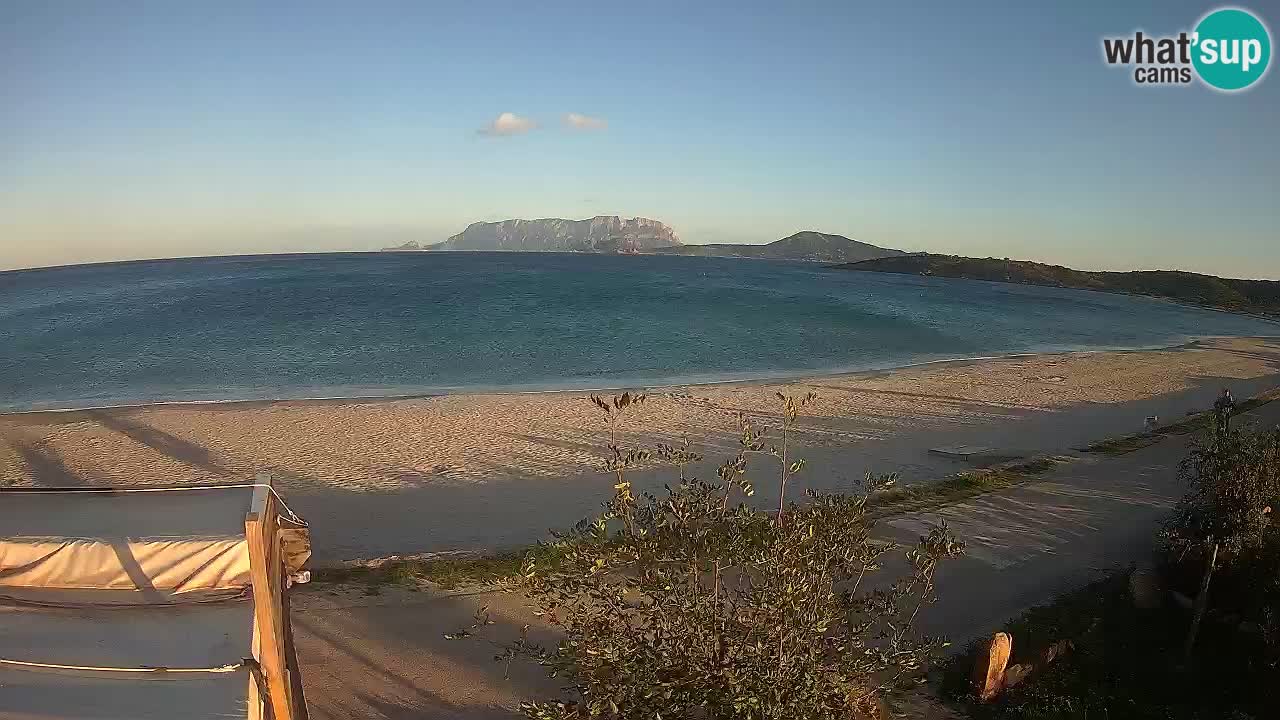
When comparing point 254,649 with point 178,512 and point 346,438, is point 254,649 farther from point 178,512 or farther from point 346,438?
point 346,438

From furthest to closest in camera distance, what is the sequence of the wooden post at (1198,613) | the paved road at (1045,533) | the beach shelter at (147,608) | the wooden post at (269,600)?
the paved road at (1045,533)
the wooden post at (1198,613)
the wooden post at (269,600)
the beach shelter at (147,608)

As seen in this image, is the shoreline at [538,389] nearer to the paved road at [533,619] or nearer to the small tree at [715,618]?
the paved road at [533,619]

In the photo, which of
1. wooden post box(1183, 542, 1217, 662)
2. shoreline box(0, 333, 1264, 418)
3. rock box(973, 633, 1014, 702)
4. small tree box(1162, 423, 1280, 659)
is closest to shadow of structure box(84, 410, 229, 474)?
shoreline box(0, 333, 1264, 418)

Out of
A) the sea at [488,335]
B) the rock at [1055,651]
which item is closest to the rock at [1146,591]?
the rock at [1055,651]

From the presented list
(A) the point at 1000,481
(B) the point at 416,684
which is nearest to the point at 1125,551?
(A) the point at 1000,481

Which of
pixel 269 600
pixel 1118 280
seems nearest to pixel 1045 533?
pixel 269 600

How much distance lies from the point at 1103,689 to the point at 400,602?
719cm

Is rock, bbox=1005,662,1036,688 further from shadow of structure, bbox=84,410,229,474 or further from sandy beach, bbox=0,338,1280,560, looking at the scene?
shadow of structure, bbox=84,410,229,474

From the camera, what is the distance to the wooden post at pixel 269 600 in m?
4.36

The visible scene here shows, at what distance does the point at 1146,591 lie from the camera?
8.30 meters

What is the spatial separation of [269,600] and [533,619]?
416 centimetres

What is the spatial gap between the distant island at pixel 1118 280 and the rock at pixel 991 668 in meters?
77.2

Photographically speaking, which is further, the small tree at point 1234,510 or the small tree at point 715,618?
the small tree at point 1234,510

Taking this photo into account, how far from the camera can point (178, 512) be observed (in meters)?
5.22
